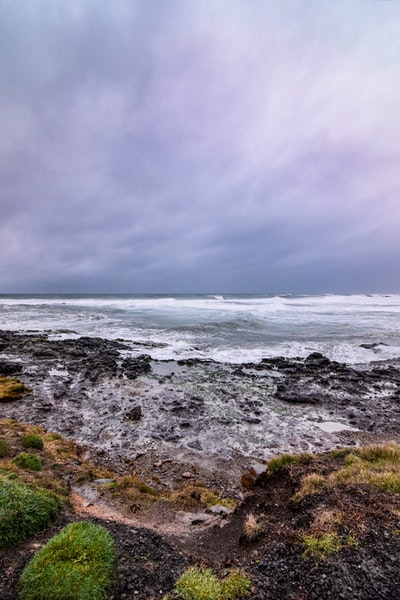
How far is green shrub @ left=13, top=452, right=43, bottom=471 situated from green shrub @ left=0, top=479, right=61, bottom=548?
157 centimetres

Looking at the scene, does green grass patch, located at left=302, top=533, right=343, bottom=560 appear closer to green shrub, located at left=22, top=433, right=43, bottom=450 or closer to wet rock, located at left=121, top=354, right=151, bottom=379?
green shrub, located at left=22, top=433, right=43, bottom=450

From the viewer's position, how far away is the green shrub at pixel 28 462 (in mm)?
6030

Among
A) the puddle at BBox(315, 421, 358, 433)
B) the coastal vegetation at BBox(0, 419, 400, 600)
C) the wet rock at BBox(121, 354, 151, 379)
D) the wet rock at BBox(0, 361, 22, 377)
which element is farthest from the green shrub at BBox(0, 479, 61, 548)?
the wet rock at BBox(0, 361, 22, 377)

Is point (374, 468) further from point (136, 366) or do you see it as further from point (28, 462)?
point (136, 366)

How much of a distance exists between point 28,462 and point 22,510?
98.8 inches

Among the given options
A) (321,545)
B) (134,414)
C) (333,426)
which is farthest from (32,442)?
(333,426)

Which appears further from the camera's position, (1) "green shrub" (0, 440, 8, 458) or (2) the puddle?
(2) the puddle

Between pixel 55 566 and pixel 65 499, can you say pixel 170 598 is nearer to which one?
pixel 55 566

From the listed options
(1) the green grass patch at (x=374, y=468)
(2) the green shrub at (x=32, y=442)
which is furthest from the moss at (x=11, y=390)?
(1) the green grass patch at (x=374, y=468)

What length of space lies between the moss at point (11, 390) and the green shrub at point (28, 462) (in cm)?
689

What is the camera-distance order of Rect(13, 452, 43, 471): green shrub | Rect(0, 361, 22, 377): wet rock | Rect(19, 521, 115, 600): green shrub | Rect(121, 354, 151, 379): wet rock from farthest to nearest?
1. Rect(121, 354, 151, 379): wet rock
2. Rect(0, 361, 22, 377): wet rock
3. Rect(13, 452, 43, 471): green shrub
4. Rect(19, 521, 115, 600): green shrub

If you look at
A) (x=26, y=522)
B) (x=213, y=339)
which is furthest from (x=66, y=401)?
(x=213, y=339)

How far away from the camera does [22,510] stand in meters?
3.96

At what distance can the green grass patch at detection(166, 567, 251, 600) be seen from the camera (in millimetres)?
3002
